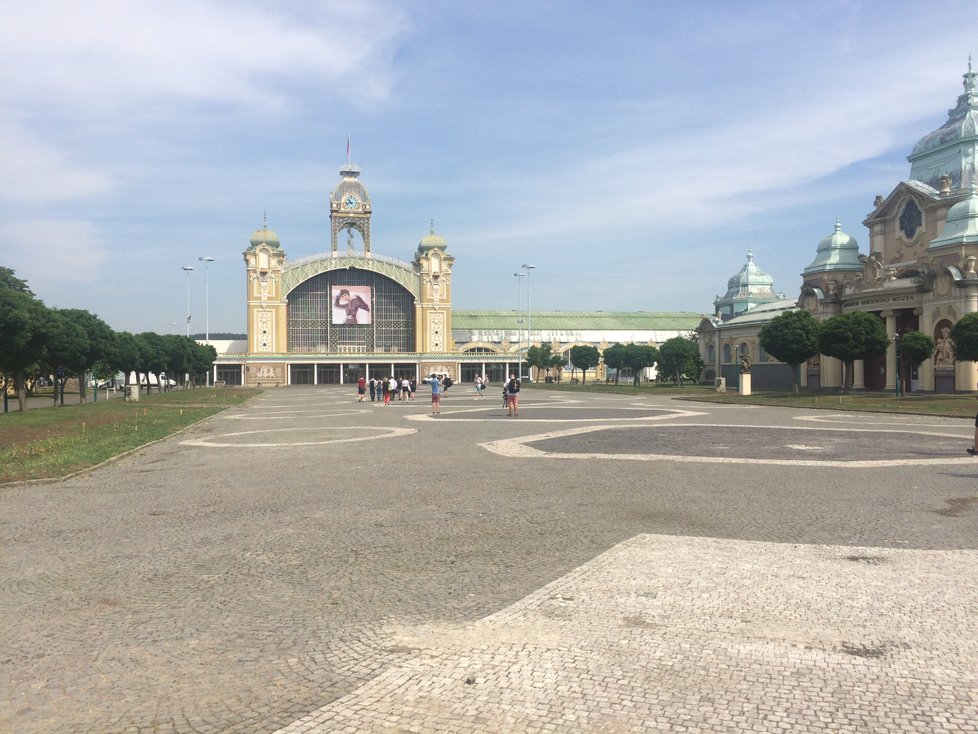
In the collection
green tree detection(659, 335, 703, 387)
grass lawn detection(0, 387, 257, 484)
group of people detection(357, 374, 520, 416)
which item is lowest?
grass lawn detection(0, 387, 257, 484)

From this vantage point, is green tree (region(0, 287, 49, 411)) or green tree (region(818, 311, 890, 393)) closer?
green tree (region(0, 287, 49, 411))

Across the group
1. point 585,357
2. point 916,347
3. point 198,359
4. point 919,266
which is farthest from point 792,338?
point 198,359

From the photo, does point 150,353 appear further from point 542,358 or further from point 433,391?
point 542,358

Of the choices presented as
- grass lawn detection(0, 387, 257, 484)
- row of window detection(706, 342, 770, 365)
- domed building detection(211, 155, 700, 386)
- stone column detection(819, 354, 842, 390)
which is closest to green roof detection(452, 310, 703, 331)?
domed building detection(211, 155, 700, 386)

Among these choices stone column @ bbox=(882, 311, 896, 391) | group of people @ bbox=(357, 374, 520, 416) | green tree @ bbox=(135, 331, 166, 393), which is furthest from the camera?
green tree @ bbox=(135, 331, 166, 393)

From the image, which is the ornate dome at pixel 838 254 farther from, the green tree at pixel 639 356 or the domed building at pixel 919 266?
the green tree at pixel 639 356

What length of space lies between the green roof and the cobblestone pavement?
130383 mm

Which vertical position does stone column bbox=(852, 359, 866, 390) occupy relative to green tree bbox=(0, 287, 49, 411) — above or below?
below

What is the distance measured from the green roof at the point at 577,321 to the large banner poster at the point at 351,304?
1950 centimetres

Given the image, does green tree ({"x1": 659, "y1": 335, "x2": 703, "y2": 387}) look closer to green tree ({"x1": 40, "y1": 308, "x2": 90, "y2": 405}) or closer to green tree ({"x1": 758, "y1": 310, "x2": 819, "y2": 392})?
green tree ({"x1": 758, "y1": 310, "x2": 819, "y2": 392})

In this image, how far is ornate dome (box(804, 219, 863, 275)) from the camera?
72750 millimetres

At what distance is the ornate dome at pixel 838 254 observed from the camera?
72750 millimetres

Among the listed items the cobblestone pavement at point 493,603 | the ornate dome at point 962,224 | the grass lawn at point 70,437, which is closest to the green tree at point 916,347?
the ornate dome at point 962,224

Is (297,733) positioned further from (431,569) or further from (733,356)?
(733,356)
